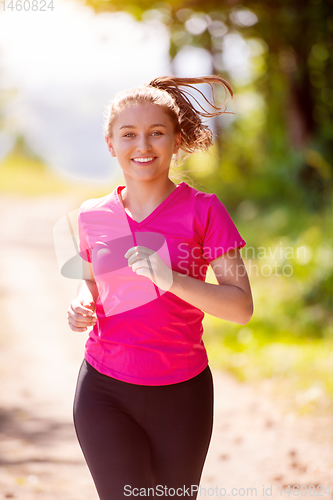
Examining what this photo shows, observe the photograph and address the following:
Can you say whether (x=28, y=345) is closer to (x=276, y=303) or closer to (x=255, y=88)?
(x=276, y=303)

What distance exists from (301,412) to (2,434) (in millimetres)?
2524

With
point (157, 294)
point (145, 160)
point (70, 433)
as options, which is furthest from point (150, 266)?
point (70, 433)

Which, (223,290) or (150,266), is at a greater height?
(150,266)

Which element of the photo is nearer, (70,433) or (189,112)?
(189,112)

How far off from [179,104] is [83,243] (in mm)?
661

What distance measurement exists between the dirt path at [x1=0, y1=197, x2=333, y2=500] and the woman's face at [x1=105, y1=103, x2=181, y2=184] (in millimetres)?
2426

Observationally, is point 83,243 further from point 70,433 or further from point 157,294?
point 70,433

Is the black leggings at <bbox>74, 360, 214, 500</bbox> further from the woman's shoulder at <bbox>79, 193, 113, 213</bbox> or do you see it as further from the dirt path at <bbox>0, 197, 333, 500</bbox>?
the dirt path at <bbox>0, 197, 333, 500</bbox>

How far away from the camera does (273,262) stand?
8750mm

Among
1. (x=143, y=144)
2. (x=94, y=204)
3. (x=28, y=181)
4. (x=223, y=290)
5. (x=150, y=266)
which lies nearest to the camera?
(x=150, y=266)

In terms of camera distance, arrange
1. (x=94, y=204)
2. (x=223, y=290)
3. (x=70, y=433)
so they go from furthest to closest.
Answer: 1. (x=70, y=433)
2. (x=94, y=204)
3. (x=223, y=290)

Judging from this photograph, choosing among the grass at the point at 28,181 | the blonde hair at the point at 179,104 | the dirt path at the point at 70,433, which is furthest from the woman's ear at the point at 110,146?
the grass at the point at 28,181

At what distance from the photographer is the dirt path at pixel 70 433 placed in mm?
3494

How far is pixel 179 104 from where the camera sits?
78.6 inches
